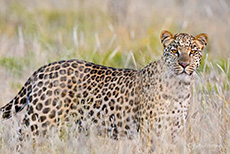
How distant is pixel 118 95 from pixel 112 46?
5.52m

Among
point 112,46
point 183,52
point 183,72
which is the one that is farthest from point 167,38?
point 112,46

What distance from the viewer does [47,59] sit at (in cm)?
879

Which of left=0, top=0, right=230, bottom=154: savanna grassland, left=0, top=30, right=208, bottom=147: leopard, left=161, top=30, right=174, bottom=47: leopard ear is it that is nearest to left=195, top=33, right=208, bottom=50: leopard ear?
left=0, top=30, right=208, bottom=147: leopard

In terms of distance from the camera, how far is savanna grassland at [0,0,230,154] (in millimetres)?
5359

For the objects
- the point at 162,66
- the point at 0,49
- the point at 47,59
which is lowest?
the point at 162,66

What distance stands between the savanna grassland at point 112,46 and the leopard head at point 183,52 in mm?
402

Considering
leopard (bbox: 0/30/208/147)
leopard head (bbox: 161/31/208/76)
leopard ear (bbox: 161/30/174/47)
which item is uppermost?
leopard ear (bbox: 161/30/174/47)

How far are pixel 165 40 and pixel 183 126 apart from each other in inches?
38.7

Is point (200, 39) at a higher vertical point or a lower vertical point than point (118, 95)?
higher

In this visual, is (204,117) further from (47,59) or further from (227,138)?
(47,59)

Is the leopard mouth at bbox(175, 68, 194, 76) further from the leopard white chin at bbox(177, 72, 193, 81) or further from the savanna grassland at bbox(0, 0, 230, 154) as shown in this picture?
the savanna grassland at bbox(0, 0, 230, 154)

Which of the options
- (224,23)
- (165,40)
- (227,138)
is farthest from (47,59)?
(224,23)

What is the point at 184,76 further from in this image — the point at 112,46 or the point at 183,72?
the point at 112,46

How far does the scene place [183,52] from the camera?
545 centimetres
